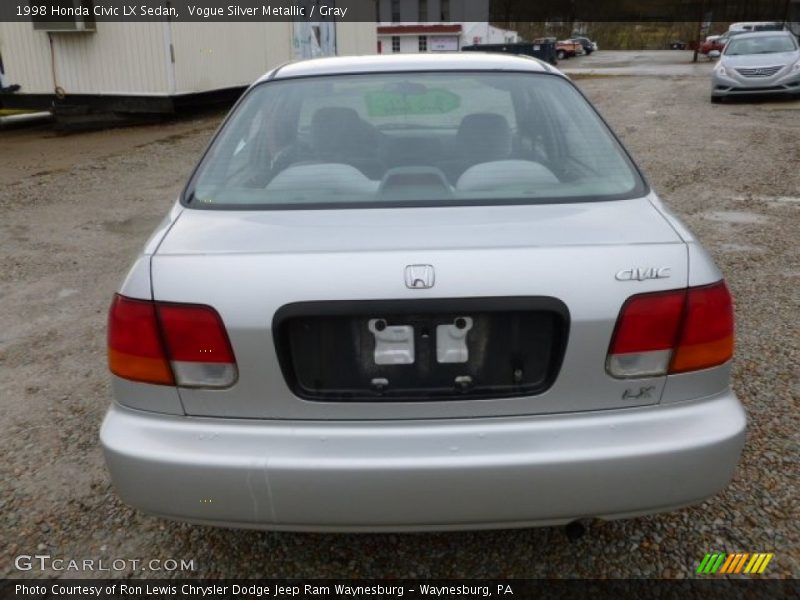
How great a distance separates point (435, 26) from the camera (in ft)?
184

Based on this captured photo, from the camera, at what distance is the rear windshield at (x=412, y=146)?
2.37 m

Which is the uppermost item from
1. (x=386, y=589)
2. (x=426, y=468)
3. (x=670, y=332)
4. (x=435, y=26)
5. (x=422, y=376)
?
(x=435, y=26)

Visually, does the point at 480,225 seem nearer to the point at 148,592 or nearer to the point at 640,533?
the point at 640,533

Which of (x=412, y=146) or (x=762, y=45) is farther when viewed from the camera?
(x=762, y=45)

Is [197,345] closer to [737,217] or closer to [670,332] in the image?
[670,332]

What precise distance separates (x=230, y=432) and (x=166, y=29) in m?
12.6

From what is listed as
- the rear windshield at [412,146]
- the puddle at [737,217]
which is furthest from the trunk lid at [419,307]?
the puddle at [737,217]

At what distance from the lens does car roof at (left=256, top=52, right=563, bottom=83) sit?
289 centimetres

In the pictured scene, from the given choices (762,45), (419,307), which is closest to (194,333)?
(419,307)

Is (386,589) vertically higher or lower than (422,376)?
lower

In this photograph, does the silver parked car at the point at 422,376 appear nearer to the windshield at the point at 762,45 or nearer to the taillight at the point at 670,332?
the taillight at the point at 670,332

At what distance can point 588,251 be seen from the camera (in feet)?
6.19

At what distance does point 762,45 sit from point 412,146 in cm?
1609

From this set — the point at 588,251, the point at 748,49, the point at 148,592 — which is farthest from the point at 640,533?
the point at 748,49
